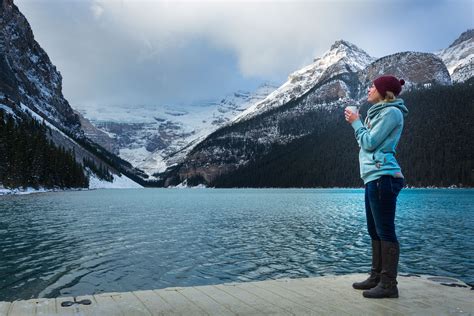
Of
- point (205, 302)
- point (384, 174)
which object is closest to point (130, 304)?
point (205, 302)

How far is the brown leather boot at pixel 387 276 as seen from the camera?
321 inches

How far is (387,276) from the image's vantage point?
826cm

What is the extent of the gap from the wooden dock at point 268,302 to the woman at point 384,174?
2.02 ft

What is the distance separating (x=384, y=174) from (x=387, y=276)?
202 cm

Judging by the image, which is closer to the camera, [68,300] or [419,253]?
[68,300]

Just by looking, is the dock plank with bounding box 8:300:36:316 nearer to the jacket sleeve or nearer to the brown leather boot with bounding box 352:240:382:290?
the brown leather boot with bounding box 352:240:382:290

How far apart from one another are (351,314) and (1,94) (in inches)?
8093

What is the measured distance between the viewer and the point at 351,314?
7.04m

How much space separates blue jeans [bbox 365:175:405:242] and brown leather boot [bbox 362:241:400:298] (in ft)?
0.58

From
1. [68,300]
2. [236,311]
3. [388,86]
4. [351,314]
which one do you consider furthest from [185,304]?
[388,86]

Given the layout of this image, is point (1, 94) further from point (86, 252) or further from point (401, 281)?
point (401, 281)

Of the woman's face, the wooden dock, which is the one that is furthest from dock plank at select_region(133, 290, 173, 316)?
the woman's face

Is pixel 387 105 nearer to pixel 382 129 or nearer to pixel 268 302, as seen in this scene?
pixel 382 129

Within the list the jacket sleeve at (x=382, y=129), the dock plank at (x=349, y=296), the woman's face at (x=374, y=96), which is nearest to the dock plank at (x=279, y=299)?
the dock plank at (x=349, y=296)
